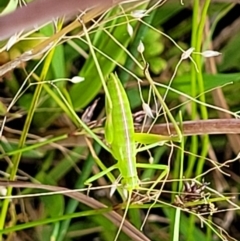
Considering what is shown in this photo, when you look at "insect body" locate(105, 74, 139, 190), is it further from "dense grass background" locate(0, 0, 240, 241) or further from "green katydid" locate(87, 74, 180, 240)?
"dense grass background" locate(0, 0, 240, 241)

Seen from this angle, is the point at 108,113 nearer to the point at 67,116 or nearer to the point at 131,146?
the point at 131,146

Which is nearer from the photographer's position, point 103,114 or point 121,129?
point 121,129

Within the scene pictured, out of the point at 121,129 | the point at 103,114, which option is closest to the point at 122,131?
the point at 121,129

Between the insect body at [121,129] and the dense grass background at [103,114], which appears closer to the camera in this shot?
the insect body at [121,129]

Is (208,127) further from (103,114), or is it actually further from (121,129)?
(103,114)

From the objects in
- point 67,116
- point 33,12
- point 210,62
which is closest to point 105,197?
point 67,116

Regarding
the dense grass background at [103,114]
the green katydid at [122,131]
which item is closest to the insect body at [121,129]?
the green katydid at [122,131]

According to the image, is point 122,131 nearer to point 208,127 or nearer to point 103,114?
point 208,127

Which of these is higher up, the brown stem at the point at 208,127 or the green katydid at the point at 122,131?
the green katydid at the point at 122,131

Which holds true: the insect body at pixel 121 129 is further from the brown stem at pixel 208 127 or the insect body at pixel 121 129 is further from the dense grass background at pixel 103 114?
the dense grass background at pixel 103 114

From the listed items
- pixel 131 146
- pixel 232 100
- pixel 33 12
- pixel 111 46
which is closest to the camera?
pixel 33 12

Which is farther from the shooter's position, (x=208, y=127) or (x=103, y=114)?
(x=103, y=114)
